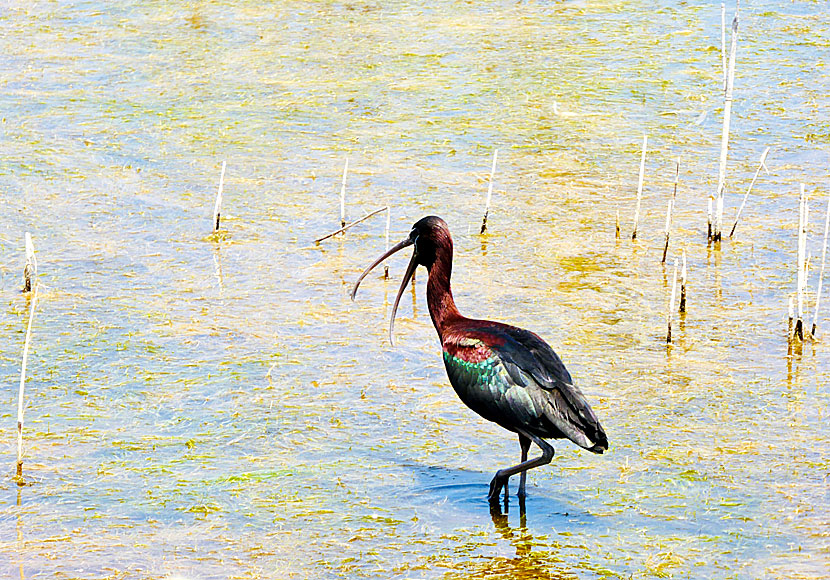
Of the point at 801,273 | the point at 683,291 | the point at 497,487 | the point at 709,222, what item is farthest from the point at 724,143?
the point at 497,487

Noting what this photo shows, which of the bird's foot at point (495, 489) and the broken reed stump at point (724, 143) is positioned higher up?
the broken reed stump at point (724, 143)

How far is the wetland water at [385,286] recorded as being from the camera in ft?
17.9

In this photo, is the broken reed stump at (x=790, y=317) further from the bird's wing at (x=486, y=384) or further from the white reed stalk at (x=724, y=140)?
the bird's wing at (x=486, y=384)

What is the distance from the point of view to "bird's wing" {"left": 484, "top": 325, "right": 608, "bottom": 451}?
5.32 metres

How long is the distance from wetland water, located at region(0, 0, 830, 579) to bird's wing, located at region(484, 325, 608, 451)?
1.29ft

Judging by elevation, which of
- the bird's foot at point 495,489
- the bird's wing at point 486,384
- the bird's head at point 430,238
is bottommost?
the bird's foot at point 495,489

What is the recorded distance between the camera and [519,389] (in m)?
5.48

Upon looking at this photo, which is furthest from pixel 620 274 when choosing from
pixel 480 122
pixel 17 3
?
pixel 17 3

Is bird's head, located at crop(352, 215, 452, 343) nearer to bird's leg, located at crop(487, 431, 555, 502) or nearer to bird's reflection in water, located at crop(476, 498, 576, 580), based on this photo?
bird's leg, located at crop(487, 431, 555, 502)

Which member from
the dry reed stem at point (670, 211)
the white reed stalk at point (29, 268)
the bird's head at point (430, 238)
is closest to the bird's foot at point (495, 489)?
the bird's head at point (430, 238)

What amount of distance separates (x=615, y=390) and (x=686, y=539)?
1.47m

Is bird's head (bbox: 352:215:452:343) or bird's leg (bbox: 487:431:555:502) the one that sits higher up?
bird's head (bbox: 352:215:452:343)

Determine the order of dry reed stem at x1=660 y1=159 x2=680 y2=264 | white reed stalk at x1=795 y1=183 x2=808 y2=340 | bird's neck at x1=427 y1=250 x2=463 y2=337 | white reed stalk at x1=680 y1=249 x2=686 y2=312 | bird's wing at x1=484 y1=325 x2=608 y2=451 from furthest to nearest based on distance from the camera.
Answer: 1. dry reed stem at x1=660 y1=159 x2=680 y2=264
2. white reed stalk at x1=680 y1=249 x2=686 y2=312
3. white reed stalk at x1=795 y1=183 x2=808 y2=340
4. bird's neck at x1=427 y1=250 x2=463 y2=337
5. bird's wing at x1=484 y1=325 x2=608 y2=451

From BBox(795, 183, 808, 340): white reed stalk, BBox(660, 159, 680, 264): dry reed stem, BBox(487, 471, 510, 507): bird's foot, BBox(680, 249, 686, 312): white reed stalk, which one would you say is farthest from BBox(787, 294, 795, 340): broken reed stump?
BBox(487, 471, 510, 507): bird's foot
